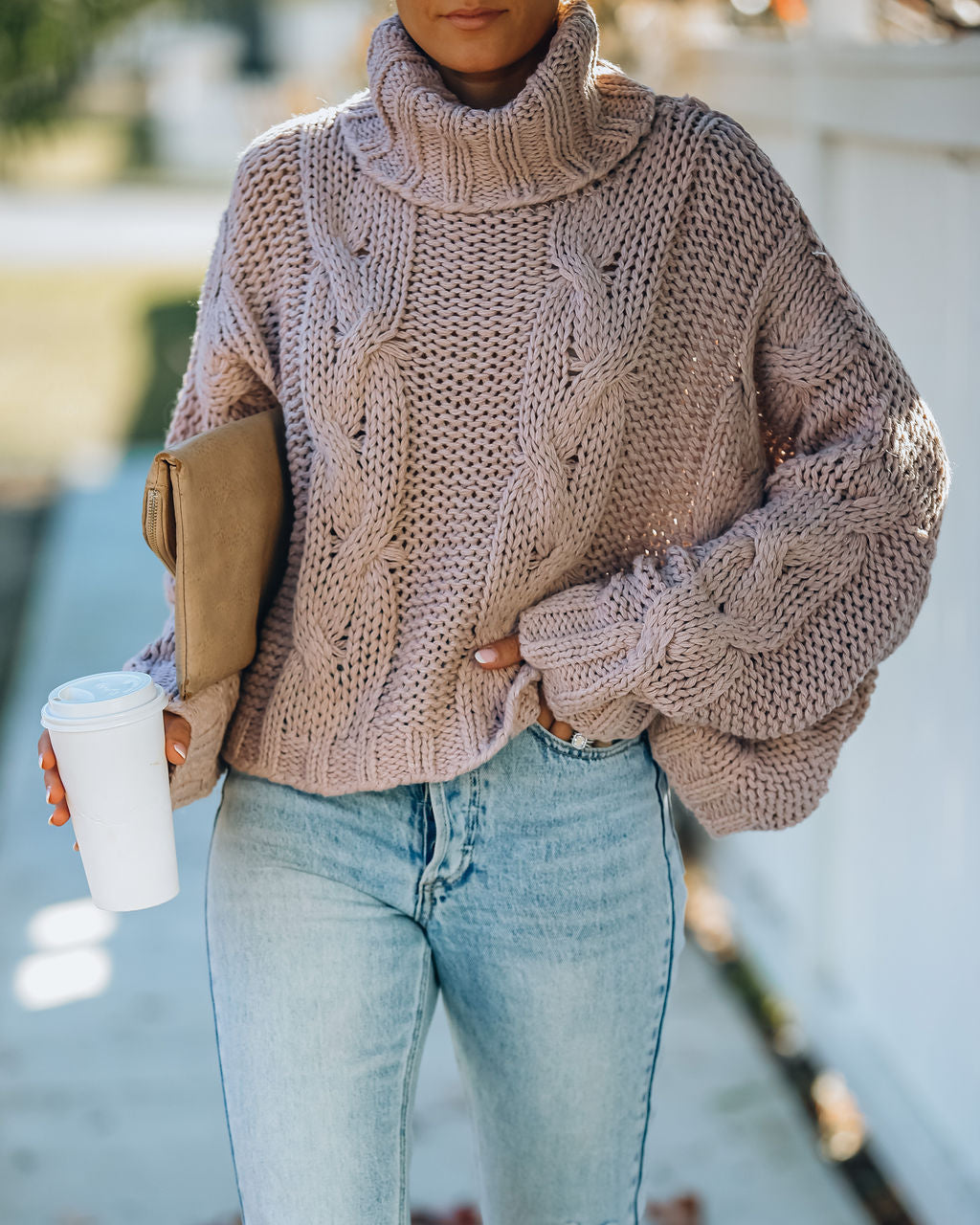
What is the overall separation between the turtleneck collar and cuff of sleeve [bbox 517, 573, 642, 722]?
0.46 meters

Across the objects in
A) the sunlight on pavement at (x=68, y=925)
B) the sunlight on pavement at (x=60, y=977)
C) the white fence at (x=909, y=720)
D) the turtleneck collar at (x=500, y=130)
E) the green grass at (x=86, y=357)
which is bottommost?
the green grass at (x=86, y=357)

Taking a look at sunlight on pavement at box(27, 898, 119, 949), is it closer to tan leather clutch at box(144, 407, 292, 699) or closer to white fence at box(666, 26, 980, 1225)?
white fence at box(666, 26, 980, 1225)

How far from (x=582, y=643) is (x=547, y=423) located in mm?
252

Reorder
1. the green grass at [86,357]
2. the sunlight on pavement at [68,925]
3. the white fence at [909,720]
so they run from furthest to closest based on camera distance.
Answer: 1. the green grass at [86,357]
2. the sunlight on pavement at [68,925]
3. the white fence at [909,720]

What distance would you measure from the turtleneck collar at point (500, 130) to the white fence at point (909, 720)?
0.74 meters

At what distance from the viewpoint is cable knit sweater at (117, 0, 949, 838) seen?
5.59 ft

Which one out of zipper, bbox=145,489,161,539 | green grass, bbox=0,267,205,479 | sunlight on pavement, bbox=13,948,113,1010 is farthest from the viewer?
green grass, bbox=0,267,205,479

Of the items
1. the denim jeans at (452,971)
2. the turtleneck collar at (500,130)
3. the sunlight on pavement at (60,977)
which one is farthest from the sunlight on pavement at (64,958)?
the turtleneck collar at (500,130)

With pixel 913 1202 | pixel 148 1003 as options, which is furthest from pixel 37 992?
pixel 913 1202

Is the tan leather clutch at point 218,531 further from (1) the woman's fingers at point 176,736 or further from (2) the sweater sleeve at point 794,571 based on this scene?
(2) the sweater sleeve at point 794,571

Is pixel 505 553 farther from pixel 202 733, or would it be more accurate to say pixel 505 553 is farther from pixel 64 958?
pixel 64 958

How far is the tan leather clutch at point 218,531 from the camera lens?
5.29 ft

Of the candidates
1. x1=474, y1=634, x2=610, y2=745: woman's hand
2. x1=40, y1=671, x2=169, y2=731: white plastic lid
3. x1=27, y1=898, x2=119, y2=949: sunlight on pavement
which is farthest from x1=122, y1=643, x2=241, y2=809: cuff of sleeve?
x1=27, y1=898, x2=119, y2=949: sunlight on pavement

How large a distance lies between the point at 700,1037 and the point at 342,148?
7.22ft
